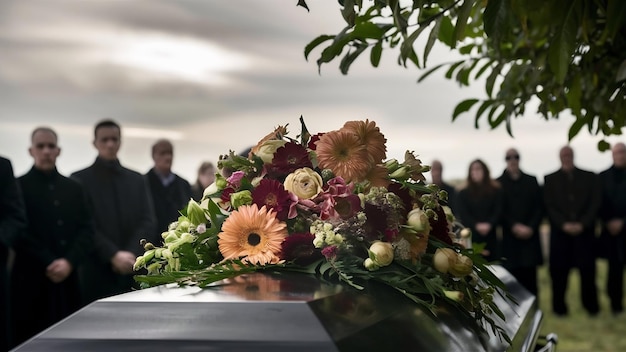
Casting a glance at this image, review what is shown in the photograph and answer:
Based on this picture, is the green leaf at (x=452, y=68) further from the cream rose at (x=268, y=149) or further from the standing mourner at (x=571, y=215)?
the standing mourner at (x=571, y=215)

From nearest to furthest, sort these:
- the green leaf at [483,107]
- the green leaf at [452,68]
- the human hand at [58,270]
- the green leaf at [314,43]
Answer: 1. the green leaf at [314,43]
2. the green leaf at [483,107]
3. the green leaf at [452,68]
4. the human hand at [58,270]

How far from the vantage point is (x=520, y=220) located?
30.2 feet

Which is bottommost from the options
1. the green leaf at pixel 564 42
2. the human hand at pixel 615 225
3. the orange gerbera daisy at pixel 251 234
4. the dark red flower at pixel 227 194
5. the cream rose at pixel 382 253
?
the human hand at pixel 615 225

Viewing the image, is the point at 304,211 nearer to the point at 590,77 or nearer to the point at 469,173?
the point at 590,77

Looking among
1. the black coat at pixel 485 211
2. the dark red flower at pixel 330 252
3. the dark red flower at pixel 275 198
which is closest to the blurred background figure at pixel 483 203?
the black coat at pixel 485 211

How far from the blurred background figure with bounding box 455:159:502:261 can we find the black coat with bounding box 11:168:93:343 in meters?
4.46

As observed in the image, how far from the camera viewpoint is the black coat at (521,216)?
9.12 metres

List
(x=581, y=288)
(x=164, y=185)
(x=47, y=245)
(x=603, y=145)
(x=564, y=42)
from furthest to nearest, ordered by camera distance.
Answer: (x=581, y=288) < (x=164, y=185) < (x=47, y=245) < (x=603, y=145) < (x=564, y=42)

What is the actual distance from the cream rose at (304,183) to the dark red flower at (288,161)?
0.05 meters

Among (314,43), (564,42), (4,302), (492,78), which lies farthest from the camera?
(4,302)

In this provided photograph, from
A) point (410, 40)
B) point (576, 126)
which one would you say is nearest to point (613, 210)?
point (576, 126)

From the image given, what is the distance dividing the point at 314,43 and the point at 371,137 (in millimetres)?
612

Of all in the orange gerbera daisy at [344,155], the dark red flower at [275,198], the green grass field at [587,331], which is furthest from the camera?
the green grass field at [587,331]

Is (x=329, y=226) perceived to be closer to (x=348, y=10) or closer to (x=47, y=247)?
(x=348, y=10)
